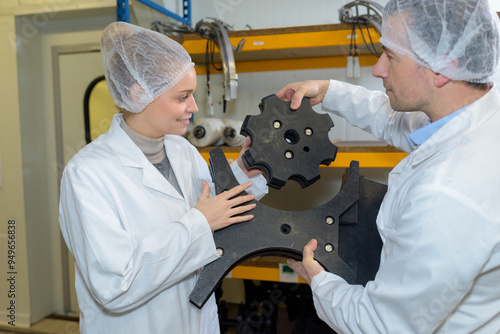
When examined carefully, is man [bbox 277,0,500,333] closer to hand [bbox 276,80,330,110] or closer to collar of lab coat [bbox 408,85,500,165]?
collar of lab coat [bbox 408,85,500,165]

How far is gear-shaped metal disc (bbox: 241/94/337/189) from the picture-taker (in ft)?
3.42

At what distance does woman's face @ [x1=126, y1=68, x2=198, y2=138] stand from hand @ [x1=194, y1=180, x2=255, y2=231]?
253 millimetres

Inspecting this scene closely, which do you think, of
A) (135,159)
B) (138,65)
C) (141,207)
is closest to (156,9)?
(138,65)

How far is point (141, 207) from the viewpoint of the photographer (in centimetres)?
105

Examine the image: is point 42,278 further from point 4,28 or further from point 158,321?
point 158,321

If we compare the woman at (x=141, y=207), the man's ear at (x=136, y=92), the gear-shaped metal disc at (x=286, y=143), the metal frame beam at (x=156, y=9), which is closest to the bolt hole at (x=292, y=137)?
the gear-shaped metal disc at (x=286, y=143)

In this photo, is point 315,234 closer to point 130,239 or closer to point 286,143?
point 286,143

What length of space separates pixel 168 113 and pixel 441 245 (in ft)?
2.43

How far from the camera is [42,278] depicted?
8.95 ft

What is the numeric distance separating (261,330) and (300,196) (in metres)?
0.82

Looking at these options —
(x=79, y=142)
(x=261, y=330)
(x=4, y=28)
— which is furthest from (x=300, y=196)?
(x=4, y=28)

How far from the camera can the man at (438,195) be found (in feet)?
2.40

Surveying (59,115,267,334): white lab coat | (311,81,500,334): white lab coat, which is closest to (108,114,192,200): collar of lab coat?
(59,115,267,334): white lab coat

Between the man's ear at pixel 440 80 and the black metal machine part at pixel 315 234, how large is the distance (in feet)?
0.93
